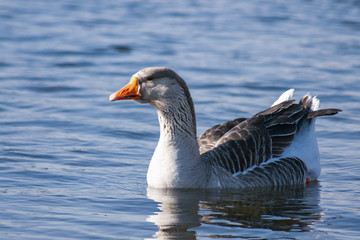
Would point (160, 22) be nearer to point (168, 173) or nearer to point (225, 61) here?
point (225, 61)

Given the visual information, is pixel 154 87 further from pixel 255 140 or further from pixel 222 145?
pixel 255 140

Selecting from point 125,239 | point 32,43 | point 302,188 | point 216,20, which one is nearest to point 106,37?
point 32,43

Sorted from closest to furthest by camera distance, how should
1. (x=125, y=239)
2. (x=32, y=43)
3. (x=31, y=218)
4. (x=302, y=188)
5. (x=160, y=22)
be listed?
(x=125, y=239) < (x=31, y=218) < (x=302, y=188) < (x=32, y=43) < (x=160, y=22)

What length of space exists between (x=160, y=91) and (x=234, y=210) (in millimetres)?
1832

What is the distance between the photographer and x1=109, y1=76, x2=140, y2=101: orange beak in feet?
28.2

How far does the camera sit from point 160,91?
348 inches

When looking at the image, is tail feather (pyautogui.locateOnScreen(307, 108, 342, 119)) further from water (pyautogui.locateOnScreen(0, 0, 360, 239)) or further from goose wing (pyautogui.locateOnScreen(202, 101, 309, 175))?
water (pyautogui.locateOnScreen(0, 0, 360, 239))

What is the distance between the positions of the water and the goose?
0.76 ft

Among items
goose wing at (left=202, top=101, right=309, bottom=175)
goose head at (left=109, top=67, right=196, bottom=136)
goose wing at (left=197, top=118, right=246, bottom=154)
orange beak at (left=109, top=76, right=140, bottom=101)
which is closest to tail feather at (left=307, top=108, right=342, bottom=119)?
goose wing at (left=202, top=101, right=309, bottom=175)

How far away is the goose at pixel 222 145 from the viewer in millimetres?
8867

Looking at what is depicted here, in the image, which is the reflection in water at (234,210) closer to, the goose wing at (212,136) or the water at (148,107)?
the water at (148,107)

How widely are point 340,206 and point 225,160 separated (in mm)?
1692

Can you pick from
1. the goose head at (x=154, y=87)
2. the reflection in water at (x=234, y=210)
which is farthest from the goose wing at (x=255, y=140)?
the goose head at (x=154, y=87)

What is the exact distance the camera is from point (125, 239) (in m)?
7.40
